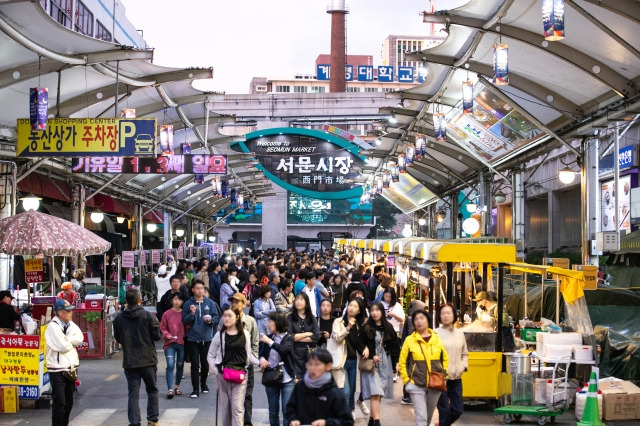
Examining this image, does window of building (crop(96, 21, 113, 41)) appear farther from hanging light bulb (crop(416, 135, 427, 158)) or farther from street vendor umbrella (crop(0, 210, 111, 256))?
street vendor umbrella (crop(0, 210, 111, 256))

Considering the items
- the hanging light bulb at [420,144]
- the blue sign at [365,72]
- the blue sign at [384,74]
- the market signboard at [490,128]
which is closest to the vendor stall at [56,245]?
the market signboard at [490,128]

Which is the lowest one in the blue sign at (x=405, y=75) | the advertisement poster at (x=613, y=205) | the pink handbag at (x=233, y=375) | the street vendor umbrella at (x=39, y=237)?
the pink handbag at (x=233, y=375)

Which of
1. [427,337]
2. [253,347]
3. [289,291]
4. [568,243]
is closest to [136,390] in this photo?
[253,347]

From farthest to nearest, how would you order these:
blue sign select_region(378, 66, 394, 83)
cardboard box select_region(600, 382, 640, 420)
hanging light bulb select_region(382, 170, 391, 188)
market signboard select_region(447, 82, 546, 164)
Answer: blue sign select_region(378, 66, 394, 83) → hanging light bulb select_region(382, 170, 391, 188) → market signboard select_region(447, 82, 546, 164) → cardboard box select_region(600, 382, 640, 420)

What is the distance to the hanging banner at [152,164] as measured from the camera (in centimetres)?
1817

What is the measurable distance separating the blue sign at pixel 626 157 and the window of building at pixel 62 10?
21097mm

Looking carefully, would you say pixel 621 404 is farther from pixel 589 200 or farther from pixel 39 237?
pixel 39 237

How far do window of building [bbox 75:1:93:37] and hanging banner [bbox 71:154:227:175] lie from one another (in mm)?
15399

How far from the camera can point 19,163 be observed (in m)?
19.4

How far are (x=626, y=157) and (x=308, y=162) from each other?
1200 inches

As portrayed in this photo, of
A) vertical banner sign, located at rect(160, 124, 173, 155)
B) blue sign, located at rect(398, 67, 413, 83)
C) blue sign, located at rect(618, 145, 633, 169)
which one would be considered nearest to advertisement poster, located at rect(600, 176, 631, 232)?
blue sign, located at rect(618, 145, 633, 169)

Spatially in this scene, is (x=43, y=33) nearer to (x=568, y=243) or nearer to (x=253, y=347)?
(x=253, y=347)

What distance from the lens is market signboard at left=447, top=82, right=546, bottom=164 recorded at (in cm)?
2070

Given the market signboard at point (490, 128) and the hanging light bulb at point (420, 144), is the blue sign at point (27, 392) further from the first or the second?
the hanging light bulb at point (420, 144)
